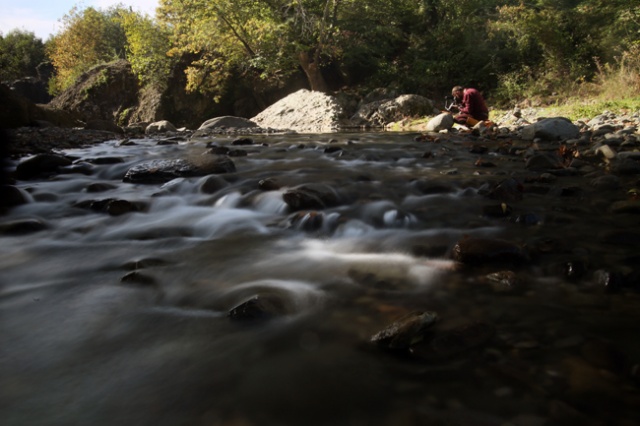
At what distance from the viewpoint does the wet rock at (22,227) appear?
3.38m

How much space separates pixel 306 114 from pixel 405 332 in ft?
55.4

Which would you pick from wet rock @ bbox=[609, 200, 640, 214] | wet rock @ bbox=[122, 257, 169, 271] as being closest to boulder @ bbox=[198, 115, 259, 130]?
wet rock @ bbox=[122, 257, 169, 271]

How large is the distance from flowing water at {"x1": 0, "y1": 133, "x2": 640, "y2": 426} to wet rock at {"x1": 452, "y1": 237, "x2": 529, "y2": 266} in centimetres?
7

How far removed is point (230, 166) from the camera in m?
5.99

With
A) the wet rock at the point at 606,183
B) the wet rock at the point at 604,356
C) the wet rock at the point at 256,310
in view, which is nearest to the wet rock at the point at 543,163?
the wet rock at the point at 606,183

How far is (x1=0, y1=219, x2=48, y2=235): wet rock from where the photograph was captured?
338 cm

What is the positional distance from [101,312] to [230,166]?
410cm

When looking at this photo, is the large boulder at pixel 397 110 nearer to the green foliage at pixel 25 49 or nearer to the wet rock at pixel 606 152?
the wet rock at pixel 606 152

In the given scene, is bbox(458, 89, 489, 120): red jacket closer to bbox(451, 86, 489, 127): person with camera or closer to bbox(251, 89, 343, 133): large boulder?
bbox(451, 86, 489, 127): person with camera

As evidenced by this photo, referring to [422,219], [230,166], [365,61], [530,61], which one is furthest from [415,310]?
[365,61]

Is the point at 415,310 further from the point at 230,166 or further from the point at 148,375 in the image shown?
the point at 230,166

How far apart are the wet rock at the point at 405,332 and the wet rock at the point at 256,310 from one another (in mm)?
518

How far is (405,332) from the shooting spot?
1.67 m

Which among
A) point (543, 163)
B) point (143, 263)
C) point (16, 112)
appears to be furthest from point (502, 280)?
point (16, 112)
